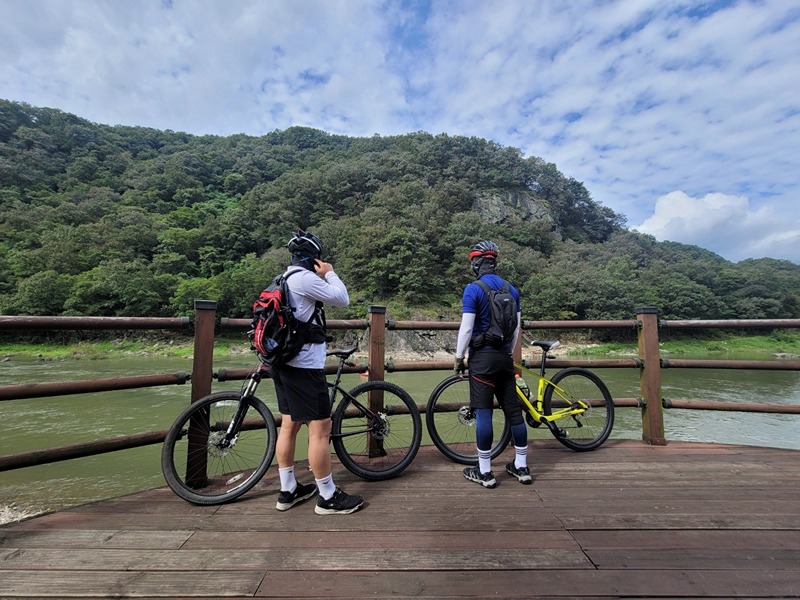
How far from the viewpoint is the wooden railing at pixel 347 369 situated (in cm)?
202

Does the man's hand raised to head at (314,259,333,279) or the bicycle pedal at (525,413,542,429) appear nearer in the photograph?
the man's hand raised to head at (314,259,333,279)

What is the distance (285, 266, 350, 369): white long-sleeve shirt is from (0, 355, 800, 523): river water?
2.36m

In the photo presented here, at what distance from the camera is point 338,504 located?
6.58ft

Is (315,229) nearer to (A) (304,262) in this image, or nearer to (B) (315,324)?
(A) (304,262)

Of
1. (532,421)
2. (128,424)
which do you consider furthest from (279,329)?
(128,424)

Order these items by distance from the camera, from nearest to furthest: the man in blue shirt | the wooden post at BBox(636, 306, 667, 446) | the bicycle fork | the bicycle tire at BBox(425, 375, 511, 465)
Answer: the bicycle fork → the man in blue shirt → the bicycle tire at BBox(425, 375, 511, 465) → the wooden post at BBox(636, 306, 667, 446)

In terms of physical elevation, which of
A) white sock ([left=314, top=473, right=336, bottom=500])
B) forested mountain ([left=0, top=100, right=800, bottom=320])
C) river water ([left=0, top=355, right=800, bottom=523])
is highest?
forested mountain ([left=0, top=100, right=800, bottom=320])

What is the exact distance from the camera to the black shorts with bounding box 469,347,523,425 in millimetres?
2418

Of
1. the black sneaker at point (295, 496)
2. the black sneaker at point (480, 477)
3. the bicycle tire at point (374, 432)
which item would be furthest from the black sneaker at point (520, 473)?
the black sneaker at point (295, 496)

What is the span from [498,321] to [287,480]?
1562mm

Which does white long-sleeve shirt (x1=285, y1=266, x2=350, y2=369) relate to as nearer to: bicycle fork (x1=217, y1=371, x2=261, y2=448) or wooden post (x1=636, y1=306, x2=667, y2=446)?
bicycle fork (x1=217, y1=371, x2=261, y2=448)

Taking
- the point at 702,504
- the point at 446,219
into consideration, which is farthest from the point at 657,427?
the point at 446,219

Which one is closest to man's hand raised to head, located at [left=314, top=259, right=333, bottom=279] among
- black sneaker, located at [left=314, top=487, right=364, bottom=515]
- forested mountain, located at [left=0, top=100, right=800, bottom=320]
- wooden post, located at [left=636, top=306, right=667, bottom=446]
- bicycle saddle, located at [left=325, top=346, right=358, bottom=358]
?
bicycle saddle, located at [left=325, top=346, right=358, bottom=358]

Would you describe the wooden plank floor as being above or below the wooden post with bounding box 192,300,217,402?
below
